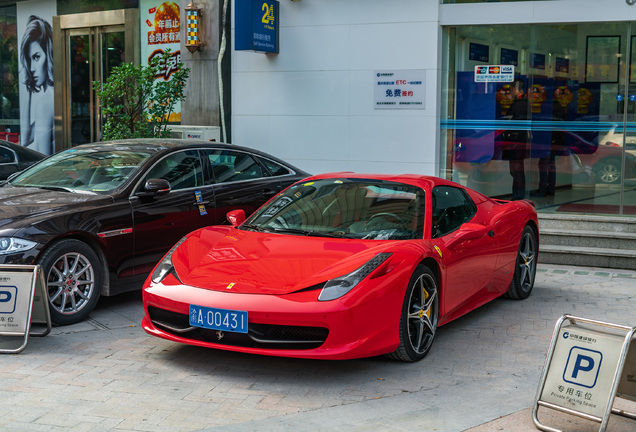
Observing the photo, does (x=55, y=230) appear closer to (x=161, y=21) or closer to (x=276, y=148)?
(x=276, y=148)

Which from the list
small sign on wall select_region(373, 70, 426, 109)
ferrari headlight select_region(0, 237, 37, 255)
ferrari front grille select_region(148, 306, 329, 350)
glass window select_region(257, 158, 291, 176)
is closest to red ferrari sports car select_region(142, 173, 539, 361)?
ferrari front grille select_region(148, 306, 329, 350)

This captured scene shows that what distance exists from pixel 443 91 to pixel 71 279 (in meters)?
7.27

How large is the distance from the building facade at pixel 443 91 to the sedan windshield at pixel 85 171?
5186 mm

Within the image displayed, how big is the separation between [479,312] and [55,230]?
3.68 meters

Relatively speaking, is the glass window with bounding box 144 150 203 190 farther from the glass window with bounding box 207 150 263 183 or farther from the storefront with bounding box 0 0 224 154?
the storefront with bounding box 0 0 224 154

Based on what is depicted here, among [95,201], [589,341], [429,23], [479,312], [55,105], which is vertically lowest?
[479,312]

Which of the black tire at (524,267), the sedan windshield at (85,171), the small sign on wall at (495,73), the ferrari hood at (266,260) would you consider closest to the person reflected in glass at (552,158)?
the small sign on wall at (495,73)

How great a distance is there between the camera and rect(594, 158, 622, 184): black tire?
430 inches

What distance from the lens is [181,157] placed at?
304 inches

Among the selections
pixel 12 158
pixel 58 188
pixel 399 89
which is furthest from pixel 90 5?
pixel 58 188

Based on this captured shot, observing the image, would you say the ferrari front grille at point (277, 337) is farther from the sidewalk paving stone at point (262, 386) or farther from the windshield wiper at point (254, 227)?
the windshield wiper at point (254, 227)

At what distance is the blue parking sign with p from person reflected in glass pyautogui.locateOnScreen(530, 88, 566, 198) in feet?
24.2

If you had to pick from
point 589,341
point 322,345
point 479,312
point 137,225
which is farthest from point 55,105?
point 589,341

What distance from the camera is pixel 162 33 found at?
14.9 meters
